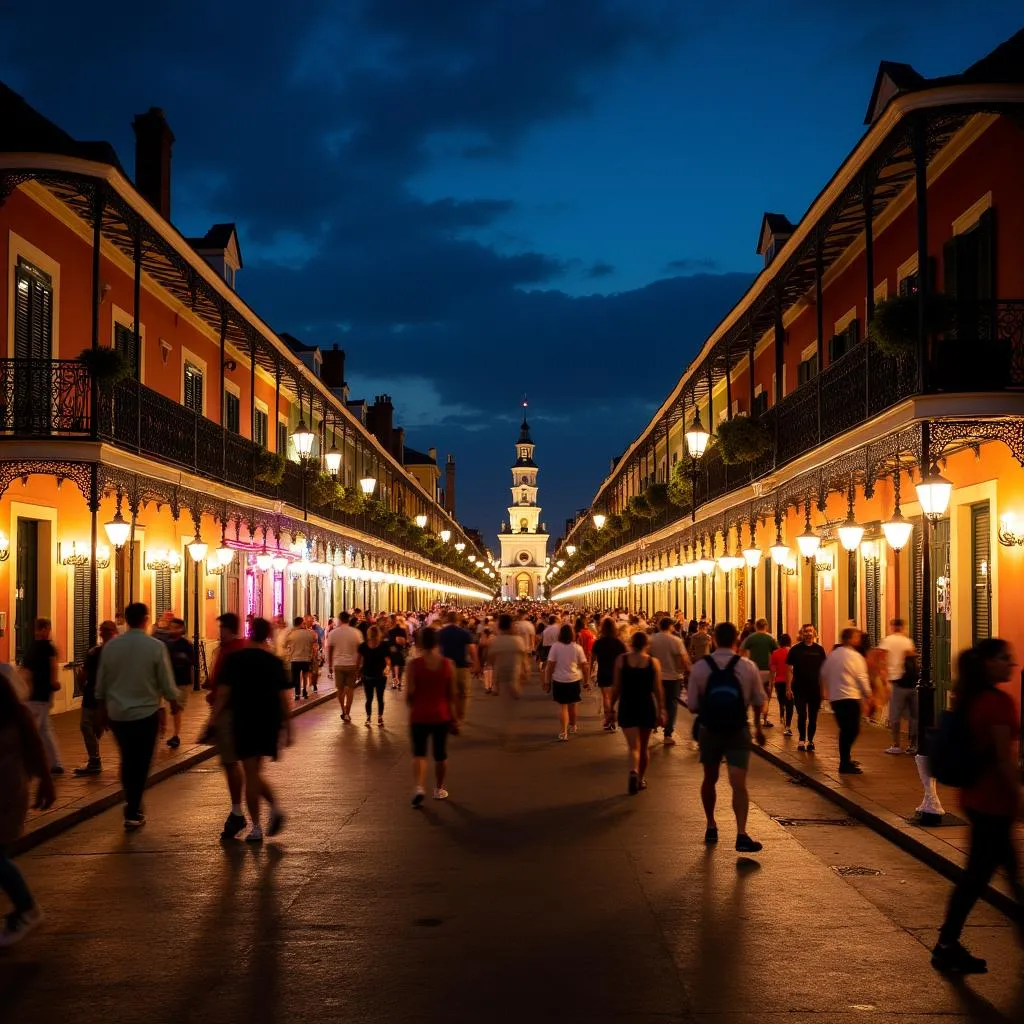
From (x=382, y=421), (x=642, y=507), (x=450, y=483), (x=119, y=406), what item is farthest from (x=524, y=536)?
(x=119, y=406)

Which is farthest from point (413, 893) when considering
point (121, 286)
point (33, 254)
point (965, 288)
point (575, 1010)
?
point (121, 286)

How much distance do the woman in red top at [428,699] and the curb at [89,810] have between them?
2.32 m

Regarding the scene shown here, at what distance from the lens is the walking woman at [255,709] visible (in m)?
10.4

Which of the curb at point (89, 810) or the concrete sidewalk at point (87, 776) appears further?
the concrete sidewalk at point (87, 776)

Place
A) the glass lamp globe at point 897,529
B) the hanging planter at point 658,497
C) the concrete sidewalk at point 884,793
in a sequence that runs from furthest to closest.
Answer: the hanging planter at point 658,497 → the glass lamp globe at point 897,529 → the concrete sidewalk at point 884,793

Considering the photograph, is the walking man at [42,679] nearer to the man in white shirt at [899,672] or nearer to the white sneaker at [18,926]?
the white sneaker at [18,926]

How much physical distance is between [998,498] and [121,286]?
15.4 m

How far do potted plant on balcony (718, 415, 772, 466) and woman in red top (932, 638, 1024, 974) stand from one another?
15.5 metres

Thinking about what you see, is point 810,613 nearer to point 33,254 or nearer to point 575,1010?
point 33,254

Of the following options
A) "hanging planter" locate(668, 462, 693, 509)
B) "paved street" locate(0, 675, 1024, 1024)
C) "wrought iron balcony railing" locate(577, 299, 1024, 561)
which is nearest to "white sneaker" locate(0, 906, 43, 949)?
"paved street" locate(0, 675, 1024, 1024)

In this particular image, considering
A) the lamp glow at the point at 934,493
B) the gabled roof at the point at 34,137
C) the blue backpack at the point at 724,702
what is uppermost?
the gabled roof at the point at 34,137

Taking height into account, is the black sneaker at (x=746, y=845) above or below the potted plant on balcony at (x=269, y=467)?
below

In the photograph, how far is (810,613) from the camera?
1059 inches

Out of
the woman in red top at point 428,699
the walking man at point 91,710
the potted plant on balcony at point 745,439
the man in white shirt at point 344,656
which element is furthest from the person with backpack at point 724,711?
the potted plant on balcony at point 745,439
